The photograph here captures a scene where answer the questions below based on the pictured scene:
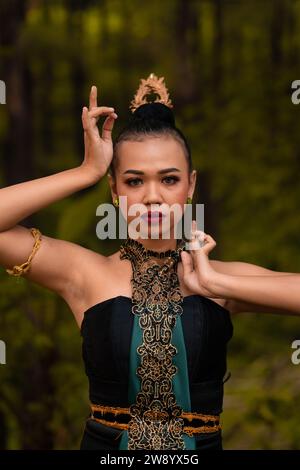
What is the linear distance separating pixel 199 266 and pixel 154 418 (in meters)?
0.57

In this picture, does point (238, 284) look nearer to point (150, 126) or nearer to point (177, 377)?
point (177, 377)

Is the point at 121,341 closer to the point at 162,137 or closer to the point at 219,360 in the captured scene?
the point at 219,360

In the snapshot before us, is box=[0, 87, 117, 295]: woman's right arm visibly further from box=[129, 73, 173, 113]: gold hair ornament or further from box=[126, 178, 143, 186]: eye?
box=[129, 73, 173, 113]: gold hair ornament

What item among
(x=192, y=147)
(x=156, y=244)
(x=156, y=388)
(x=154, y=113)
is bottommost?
(x=156, y=388)

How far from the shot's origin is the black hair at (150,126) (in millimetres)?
3104

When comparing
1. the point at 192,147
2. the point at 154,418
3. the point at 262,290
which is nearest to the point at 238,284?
the point at 262,290

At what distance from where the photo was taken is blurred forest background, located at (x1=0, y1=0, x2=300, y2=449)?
526 centimetres

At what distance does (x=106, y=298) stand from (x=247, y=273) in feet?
1.79

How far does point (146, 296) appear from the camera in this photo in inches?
121

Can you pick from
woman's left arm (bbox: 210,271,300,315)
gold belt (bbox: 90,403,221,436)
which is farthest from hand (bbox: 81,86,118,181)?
gold belt (bbox: 90,403,221,436)

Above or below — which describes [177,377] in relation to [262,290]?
below

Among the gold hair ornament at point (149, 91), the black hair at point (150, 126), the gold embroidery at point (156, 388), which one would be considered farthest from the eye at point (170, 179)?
the gold embroidery at point (156, 388)

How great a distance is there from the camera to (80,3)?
40.4ft

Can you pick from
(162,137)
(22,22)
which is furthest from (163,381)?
(22,22)
